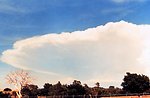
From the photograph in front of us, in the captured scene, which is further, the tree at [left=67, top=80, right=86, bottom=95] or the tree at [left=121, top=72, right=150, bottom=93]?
the tree at [left=67, top=80, right=86, bottom=95]

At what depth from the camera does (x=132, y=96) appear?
68438 millimetres

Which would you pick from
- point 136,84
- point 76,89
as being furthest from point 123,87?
point 76,89

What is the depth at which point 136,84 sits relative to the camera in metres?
97.0

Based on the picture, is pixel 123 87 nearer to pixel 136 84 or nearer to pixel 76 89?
pixel 136 84

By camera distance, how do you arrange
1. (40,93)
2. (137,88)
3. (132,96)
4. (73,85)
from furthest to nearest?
(40,93), (73,85), (137,88), (132,96)

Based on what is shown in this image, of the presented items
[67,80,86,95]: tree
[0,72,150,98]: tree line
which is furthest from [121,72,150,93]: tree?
[67,80,86,95]: tree

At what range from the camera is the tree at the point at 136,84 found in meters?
95.9

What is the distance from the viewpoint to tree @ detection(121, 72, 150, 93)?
315 ft

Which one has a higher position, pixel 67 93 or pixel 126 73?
pixel 126 73

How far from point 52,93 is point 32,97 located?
708cm

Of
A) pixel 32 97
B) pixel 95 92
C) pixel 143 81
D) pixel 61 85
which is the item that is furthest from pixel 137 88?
pixel 32 97

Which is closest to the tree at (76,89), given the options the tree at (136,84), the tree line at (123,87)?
the tree line at (123,87)

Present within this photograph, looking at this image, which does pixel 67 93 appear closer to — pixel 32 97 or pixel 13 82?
pixel 32 97

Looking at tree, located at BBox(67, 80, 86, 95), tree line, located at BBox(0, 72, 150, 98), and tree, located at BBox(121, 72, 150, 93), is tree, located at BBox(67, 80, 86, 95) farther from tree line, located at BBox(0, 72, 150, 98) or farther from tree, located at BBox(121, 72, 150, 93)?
tree, located at BBox(121, 72, 150, 93)
